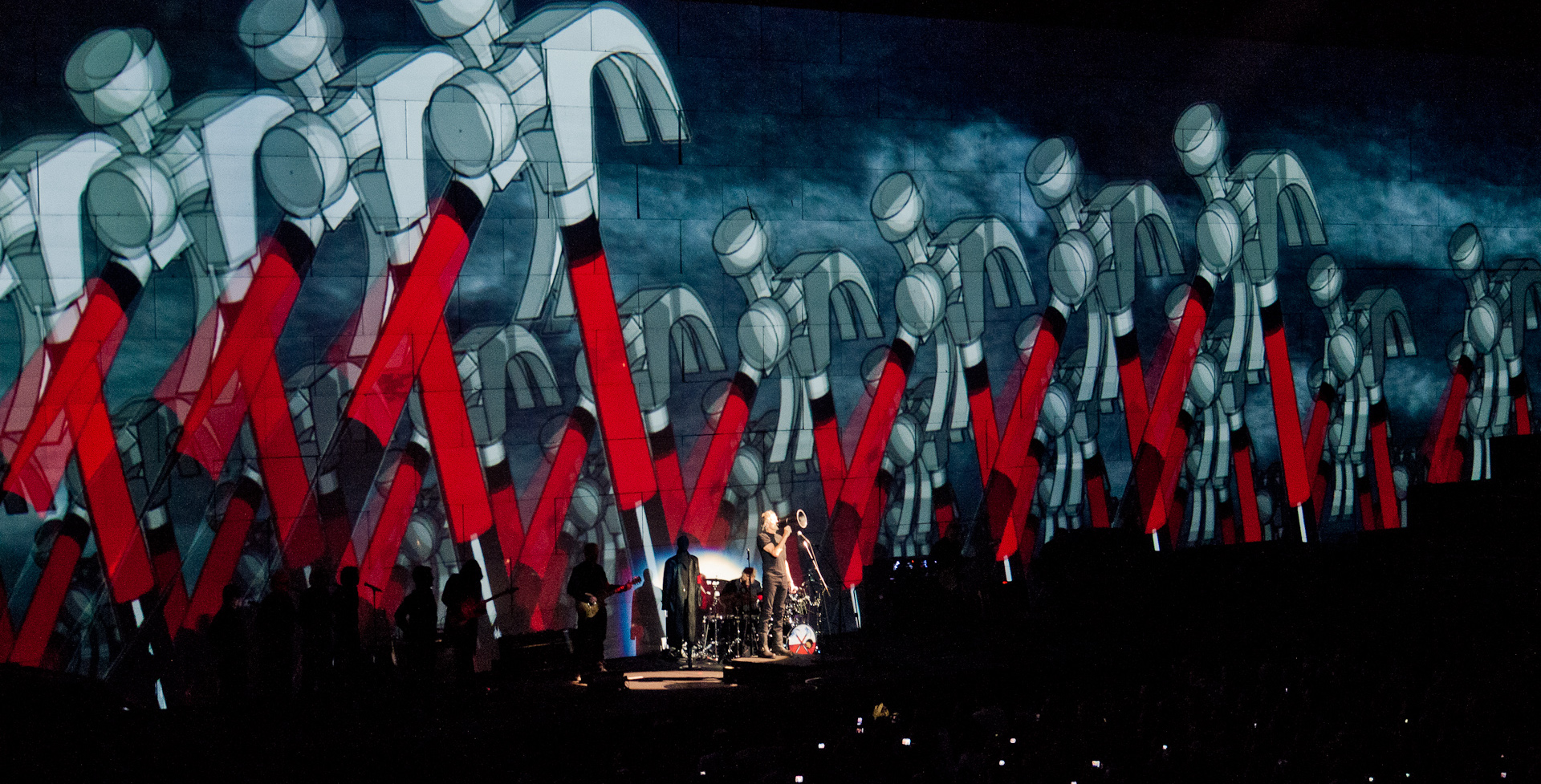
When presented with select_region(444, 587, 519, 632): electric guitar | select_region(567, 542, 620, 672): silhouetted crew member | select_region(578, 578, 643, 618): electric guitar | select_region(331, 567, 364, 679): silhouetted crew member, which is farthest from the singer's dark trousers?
select_region(331, 567, 364, 679): silhouetted crew member

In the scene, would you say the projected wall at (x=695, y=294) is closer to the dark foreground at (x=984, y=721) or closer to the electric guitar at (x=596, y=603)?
the electric guitar at (x=596, y=603)

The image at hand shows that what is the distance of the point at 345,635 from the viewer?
9320 millimetres

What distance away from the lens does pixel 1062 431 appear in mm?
12742

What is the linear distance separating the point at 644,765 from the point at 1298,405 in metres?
9.72

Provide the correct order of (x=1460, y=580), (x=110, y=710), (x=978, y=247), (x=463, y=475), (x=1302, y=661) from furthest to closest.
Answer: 1. (x=978, y=247)
2. (x=463, y=475)
3. (x=1460, y=580)
4. (x=110, y=710)
5. (x=1302, y=661)

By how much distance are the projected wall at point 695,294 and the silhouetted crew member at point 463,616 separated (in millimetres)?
847

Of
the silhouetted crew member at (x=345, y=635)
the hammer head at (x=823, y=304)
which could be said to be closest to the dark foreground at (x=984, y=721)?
the silhouetted crew member at (x=345, y=635)

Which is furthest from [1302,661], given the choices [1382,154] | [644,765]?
[1382,154]

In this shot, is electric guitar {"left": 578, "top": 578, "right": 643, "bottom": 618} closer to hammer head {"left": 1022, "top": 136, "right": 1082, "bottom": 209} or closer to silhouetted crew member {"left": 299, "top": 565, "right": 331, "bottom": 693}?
silhouetted crew member {"left": 299, "top": 565, "right": 331, "bottom": 693}

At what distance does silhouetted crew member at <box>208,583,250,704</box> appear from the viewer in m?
9.36

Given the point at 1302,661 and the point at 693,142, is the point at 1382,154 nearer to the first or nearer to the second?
the point at 693,142

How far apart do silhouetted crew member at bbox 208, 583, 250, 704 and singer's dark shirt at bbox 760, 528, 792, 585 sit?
160 inches

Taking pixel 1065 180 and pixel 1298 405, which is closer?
pixel 1065 180

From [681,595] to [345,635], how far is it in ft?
9.02
